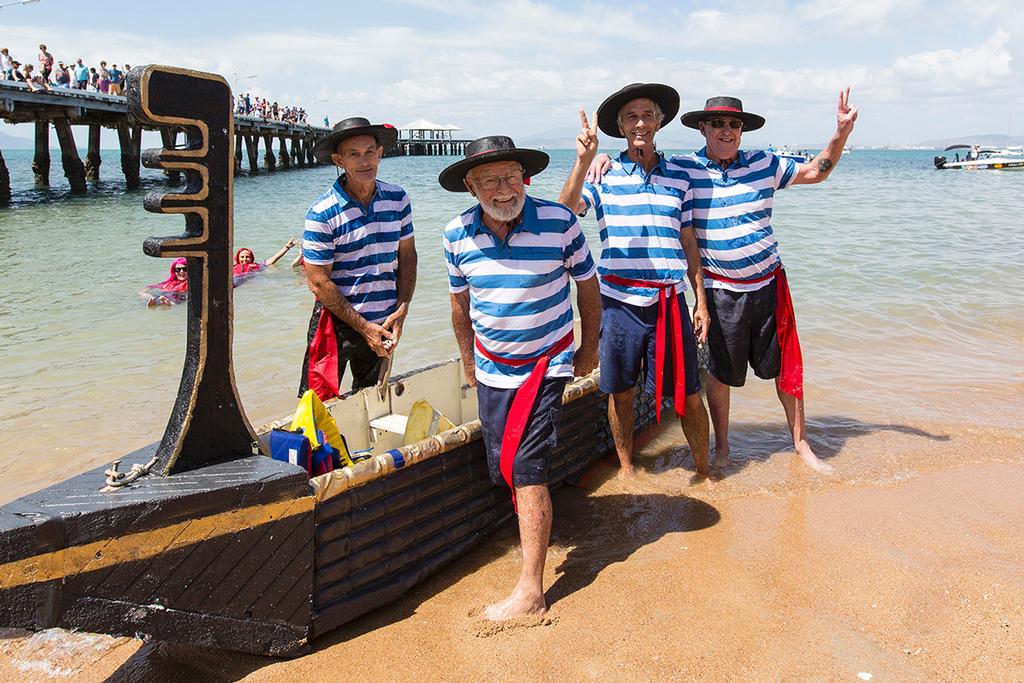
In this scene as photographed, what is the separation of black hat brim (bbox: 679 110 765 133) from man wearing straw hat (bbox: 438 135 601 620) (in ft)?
4.53

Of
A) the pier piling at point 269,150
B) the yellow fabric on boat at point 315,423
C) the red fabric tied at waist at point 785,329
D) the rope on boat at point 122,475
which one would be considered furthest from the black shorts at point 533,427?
the pier piling at point 269,150

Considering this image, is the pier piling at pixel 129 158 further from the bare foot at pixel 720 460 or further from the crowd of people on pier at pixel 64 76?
the bare foot at pixel 720 460

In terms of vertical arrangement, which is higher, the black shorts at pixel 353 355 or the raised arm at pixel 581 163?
the raised arm at pixel 581 163

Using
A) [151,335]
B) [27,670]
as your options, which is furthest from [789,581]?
[151,335]

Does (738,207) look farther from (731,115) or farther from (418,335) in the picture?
(418,335)

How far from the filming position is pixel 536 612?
3.17 m

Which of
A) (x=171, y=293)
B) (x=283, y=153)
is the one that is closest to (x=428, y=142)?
(x=283, y=153)

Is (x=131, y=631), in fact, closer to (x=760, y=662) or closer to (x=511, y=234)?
(x=511, y=234)

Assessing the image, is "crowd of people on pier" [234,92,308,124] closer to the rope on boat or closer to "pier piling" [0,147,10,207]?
"pier piling" [0,147,10,207]

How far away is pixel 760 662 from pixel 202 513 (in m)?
1.95

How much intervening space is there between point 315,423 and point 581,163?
5.52 feet

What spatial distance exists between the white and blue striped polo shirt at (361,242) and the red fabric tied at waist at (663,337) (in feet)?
3.66

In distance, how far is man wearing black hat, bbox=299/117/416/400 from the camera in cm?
390

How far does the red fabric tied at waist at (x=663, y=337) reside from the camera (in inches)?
162
